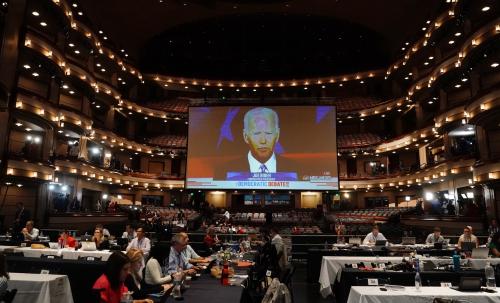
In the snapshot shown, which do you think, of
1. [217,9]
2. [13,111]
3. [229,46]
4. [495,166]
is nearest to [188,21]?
[217,9]

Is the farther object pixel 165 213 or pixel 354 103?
pixel 354 103

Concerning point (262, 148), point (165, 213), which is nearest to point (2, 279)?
point (262, 148)

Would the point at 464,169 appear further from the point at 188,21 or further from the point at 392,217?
the point at 188,21

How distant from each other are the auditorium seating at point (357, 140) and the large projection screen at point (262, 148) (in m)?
19.0

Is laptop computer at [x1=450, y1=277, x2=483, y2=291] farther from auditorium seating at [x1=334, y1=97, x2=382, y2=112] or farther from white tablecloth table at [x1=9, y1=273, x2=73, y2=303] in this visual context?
auditorium seating at [x1=334, y1=97, x2=382, y2=112]

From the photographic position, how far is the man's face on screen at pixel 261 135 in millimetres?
18500

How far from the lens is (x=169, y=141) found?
132 feet

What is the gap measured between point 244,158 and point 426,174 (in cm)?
1627

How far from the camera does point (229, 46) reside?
141 ft

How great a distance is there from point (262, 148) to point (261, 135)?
787 mm

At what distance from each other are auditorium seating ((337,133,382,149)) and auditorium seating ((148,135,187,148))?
57.7 ft

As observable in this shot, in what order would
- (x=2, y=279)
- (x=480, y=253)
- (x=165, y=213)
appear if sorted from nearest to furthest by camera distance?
(x=2, y=279)
(x=480, y=253)
(x=165, y=213)

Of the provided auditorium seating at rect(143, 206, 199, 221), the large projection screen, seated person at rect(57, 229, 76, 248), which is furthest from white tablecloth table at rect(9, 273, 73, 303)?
auditorium seating at rect(143, 206, 199, 221)

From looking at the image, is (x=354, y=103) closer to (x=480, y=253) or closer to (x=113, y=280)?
(x=480, y=253)
